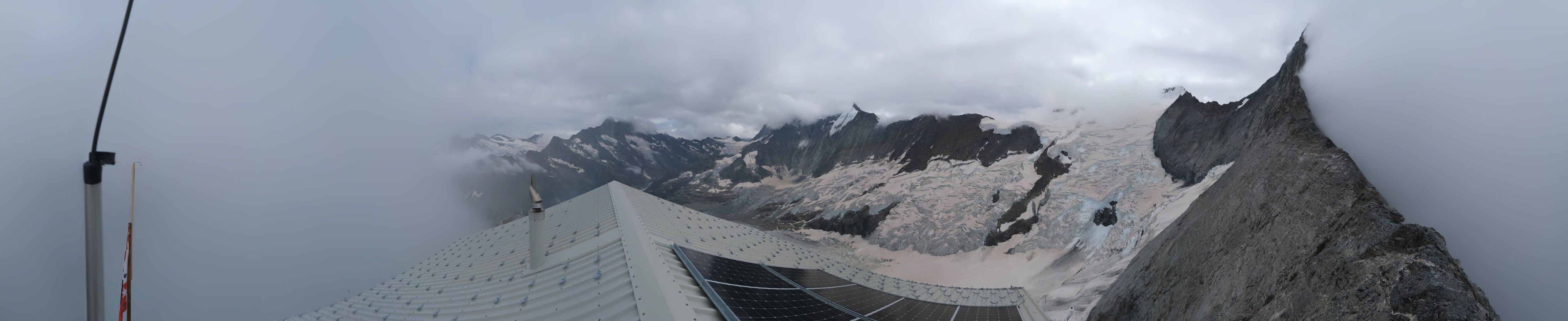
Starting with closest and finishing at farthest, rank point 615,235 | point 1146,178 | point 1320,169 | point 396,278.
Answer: point 1320,169 → point 615,235 → point 396,278 → point 1146,178

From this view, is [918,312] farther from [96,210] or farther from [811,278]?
[96,210]

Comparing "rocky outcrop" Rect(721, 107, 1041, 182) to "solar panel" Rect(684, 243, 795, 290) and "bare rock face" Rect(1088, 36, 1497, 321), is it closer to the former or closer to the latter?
"bare rock face" Rect(1088, 36, 1497, 321)

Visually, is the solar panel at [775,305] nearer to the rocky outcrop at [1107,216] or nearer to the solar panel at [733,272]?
the solar panel at [733,272]

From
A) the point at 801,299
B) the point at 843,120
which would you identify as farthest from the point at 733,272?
the point at 843,120

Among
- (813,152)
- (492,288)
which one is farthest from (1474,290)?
(813,152)

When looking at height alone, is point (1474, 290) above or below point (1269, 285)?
above

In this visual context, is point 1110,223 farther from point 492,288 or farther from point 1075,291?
Result: point 492,288
